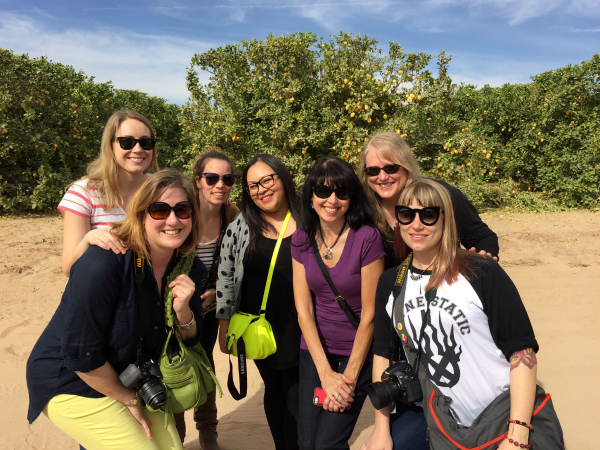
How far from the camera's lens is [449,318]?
2002 mm

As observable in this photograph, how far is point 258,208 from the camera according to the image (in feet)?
9.71

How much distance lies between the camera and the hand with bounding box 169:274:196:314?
2.18m

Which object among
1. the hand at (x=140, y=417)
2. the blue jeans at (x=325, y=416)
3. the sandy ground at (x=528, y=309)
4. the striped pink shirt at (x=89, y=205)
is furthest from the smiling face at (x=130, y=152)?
the sandy ground at (x=528, y=309)

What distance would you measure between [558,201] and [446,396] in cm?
1029

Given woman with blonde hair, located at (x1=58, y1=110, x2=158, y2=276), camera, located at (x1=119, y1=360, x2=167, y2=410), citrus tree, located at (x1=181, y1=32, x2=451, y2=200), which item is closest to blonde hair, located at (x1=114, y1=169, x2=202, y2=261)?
woman with blonde hair, located at (x1=58, y1=110, x2=158, y2=276)

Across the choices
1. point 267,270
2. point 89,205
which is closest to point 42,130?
point 89,205

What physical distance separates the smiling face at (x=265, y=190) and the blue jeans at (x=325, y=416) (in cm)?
100

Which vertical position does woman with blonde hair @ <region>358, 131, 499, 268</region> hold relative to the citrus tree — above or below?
below

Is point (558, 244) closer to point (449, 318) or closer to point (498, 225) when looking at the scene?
point (498, 225)

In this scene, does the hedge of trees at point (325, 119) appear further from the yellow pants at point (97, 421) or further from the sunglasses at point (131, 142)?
the yellow pants at point (97, 421)

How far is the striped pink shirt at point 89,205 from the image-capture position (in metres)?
2.54

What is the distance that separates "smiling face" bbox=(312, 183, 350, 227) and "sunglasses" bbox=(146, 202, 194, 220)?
771mm

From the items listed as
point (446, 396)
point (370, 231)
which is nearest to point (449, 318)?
point (446, 396)

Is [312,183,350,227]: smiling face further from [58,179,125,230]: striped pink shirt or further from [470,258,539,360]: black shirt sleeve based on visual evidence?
[58,179,125,230]: striped pink shirt
